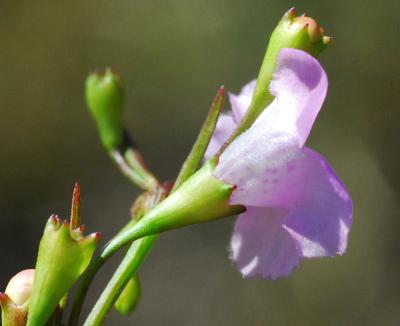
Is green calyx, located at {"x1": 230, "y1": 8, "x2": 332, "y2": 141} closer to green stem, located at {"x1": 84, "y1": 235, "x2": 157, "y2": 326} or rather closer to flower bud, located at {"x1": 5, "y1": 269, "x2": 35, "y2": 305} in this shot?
green stem, located at {"x1": 84, "y1": 235, "x2": 157, "y2": 326}

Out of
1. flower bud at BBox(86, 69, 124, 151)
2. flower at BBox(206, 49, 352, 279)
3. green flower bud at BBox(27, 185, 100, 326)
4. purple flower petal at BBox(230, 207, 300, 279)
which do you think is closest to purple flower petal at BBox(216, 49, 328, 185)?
flower at BBox(206, 49, 352, 279)

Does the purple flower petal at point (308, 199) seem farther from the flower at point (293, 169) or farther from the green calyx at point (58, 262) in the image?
the green calyx at point (58, 262)

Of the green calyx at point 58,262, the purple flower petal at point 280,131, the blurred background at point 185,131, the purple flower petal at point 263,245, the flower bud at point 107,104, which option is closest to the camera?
the green calyx at point 58,262

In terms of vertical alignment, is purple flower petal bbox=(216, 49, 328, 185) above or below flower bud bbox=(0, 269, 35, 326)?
above

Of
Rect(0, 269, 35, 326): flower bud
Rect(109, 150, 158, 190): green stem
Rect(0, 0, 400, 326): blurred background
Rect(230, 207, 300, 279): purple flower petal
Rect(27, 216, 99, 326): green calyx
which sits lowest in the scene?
Rect(0, 0, 400, 326): blurred background

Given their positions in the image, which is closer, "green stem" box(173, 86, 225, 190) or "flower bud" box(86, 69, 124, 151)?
"green stem" box(173, 86, 225, 190)

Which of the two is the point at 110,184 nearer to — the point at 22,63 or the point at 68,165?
the point at 68,165

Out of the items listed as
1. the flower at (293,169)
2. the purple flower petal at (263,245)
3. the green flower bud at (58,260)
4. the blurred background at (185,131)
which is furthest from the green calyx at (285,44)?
the blurred background at (185,131)
